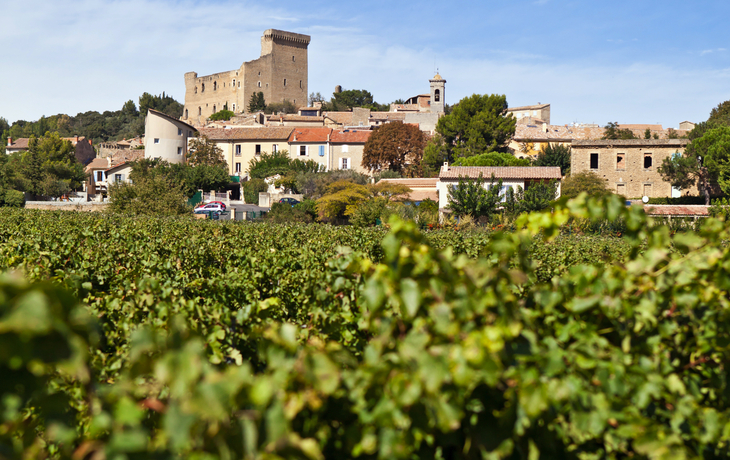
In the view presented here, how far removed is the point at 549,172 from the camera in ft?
118

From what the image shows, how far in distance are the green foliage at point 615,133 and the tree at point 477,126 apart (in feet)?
46.8

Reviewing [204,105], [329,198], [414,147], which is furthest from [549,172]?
[204,105]

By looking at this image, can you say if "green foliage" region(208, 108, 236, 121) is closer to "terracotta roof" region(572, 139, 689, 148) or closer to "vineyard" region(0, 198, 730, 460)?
"terracotta roof" region(572, 139, 689, 148)

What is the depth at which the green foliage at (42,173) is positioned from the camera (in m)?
47.2

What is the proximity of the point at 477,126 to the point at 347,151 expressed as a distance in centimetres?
1352

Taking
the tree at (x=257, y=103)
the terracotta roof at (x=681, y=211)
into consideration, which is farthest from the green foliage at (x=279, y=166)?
the tree at (x=257, y=103)

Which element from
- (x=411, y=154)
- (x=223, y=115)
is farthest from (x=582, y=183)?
(x=223, y=115)

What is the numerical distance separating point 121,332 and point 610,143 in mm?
51166

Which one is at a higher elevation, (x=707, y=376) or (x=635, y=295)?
(x=635, y=295)

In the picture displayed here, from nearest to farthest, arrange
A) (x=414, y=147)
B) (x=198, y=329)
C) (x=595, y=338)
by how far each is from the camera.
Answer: (x=595, y=338), (x=198, y=329), (x=414, y=147)

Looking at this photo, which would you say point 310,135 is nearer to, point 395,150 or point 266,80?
point 395,150

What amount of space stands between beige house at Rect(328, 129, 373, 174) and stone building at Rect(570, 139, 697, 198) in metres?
20.9

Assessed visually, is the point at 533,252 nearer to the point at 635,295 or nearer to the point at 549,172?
the point at 635,295

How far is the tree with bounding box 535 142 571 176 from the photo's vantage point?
53.6 meters
